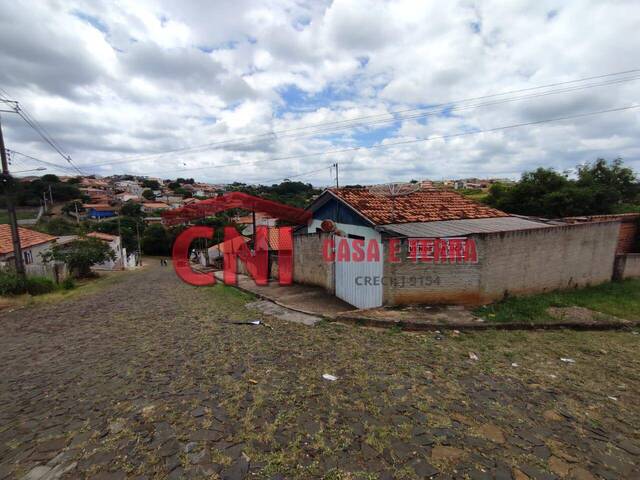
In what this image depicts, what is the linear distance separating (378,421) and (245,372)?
7.09ft

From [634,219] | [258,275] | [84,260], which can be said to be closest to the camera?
[634,219]

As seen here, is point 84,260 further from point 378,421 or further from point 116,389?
point 378,421

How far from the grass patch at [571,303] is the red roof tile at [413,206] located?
3474 mm

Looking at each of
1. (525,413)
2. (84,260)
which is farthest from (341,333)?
(84,260)

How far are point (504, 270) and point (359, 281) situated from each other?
3824 millimetres

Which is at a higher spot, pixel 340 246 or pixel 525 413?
pixel 340 246

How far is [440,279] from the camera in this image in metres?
7.48

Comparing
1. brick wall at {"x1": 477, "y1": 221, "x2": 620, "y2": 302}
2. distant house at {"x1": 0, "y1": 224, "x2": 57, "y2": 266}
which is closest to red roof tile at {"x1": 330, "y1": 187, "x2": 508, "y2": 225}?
brick wall at {"x1": 477, "y1": 221, "x2": 620, "y2": 302}

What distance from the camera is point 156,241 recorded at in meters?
49.2

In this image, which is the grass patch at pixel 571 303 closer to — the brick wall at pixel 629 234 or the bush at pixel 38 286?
the brick wall at pixel 629 234

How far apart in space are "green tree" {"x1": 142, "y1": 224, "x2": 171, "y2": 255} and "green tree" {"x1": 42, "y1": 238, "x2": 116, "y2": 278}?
2940cm

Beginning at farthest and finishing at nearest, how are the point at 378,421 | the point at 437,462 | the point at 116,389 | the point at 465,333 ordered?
the point at 465,333, the point at 116,389, the point at 378,421, the point at 437,462

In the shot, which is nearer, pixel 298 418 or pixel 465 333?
pixel 298 418

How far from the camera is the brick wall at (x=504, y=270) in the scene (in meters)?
7.47
